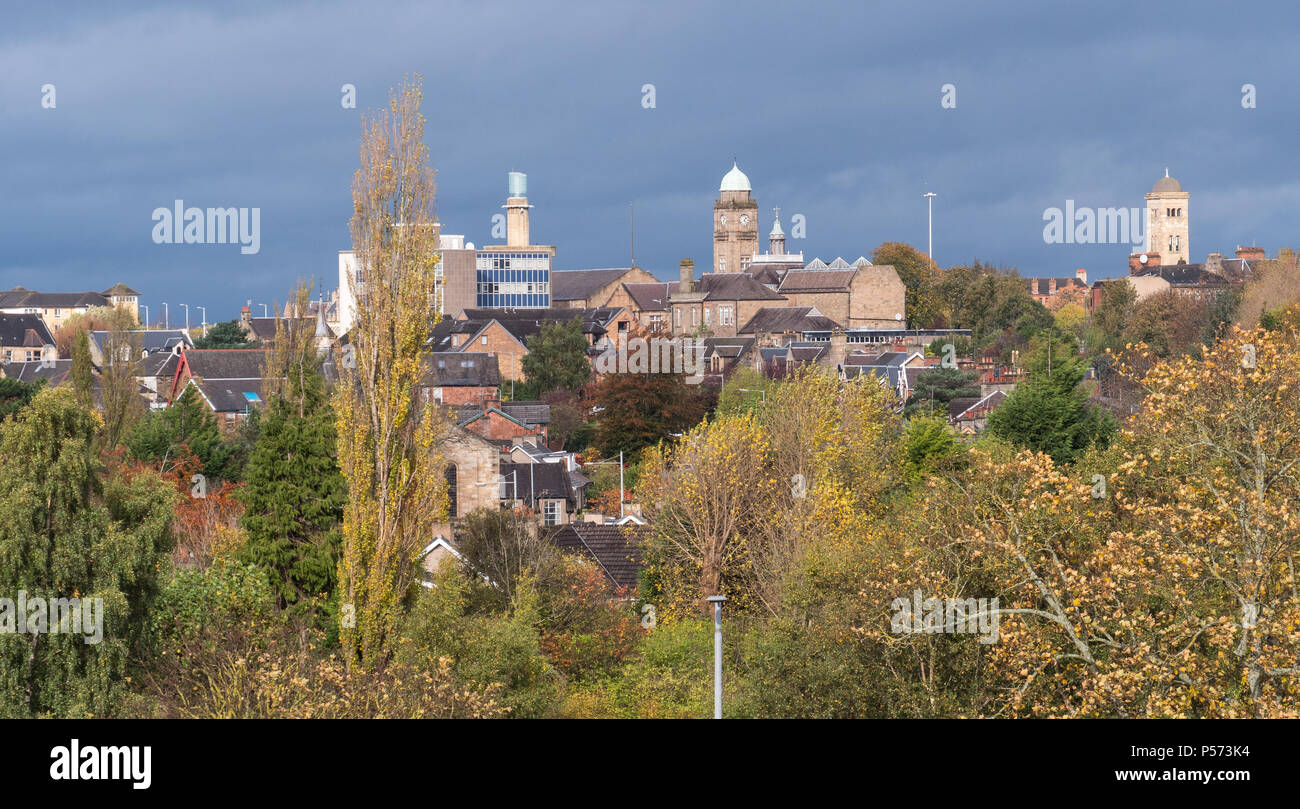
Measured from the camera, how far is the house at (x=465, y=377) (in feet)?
308

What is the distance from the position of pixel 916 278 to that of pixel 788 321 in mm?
33678

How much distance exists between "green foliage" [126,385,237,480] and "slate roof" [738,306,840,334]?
208 feet

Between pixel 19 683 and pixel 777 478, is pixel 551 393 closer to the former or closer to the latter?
pixel 777 478

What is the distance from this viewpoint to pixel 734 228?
183m

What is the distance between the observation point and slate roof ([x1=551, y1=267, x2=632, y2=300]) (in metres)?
147

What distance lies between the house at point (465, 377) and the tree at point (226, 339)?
166 ft

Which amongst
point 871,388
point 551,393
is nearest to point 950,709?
point 871,388

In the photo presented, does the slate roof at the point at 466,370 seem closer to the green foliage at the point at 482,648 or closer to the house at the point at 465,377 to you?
the house at the point at 465,377

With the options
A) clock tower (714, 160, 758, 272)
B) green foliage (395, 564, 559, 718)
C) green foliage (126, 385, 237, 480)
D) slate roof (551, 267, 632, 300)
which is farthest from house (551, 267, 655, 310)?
green foliage (395, 564, 559, 718)

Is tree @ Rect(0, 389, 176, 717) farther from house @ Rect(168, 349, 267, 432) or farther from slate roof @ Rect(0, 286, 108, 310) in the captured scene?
slate roof @ Rect(0, 286, 108, 310)

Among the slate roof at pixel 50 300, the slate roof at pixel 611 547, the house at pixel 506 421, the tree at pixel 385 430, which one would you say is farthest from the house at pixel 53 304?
the tree at pixel 385 430

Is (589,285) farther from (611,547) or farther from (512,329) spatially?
(611,547)

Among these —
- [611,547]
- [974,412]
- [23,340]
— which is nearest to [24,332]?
[23,340]
